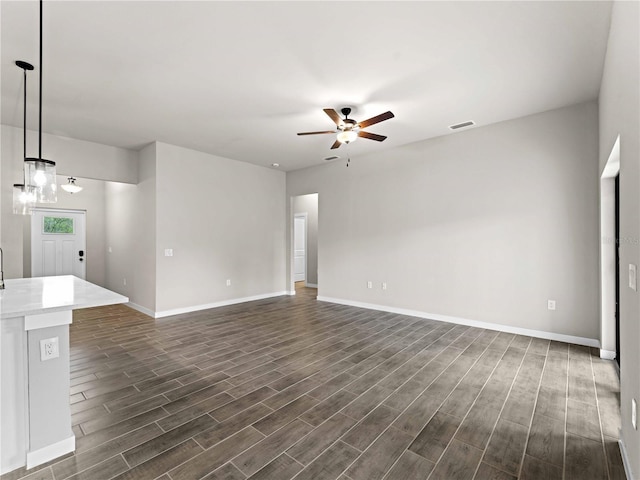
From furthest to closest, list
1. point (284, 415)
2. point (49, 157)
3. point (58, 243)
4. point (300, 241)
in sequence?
point (300, 241)
point (58, 243)
point (49, 157)
point (284, 415)

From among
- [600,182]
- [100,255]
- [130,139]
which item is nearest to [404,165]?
[600,182]

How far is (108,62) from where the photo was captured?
2.91 metres

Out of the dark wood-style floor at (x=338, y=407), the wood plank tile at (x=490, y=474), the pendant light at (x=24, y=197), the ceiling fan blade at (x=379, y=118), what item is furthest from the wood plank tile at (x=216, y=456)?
the ceiling fan blade at (x=379, y=118)

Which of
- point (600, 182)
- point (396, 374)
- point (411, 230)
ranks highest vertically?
point (600, 182)

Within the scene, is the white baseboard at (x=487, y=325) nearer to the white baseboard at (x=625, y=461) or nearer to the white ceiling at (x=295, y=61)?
the white baseboard at (x=625, y=461)

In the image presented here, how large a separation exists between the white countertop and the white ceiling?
6.85 ft

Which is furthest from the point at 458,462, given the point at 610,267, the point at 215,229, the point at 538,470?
the point at 215,229

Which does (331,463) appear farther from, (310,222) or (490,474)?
(310,222)

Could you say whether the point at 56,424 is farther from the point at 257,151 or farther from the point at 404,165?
the point at 404,165

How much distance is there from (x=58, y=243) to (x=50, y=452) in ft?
23.0

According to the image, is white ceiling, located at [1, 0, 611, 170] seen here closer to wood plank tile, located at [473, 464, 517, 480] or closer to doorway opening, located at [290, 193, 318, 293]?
wood plank tile, located at [473, 464, 517, 480]

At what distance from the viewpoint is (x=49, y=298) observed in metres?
2.10

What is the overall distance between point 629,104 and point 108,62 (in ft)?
13.3

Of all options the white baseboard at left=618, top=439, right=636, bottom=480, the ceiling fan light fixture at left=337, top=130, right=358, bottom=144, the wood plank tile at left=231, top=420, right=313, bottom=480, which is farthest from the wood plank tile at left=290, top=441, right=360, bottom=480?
the ceiling fan light fixture at left=337, top=130, right=358, bottom=144
